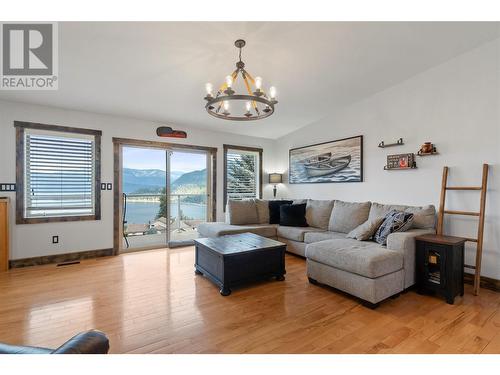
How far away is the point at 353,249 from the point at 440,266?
2.86 feet

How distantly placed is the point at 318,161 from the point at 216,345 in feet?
12.7

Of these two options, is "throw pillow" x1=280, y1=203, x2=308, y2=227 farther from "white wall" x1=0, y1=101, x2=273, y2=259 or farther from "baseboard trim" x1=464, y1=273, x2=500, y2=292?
"white wall" x1=0, y1=101, x2=273, y2=259

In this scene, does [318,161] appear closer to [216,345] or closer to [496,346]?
[496,346]

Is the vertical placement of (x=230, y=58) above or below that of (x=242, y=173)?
above

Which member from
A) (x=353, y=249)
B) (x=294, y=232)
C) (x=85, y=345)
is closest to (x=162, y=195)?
(x=294, y=232)

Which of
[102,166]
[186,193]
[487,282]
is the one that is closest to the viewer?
[487,282]

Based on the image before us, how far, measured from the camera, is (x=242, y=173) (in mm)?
5668

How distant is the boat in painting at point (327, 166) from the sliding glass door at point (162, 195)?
7.14 feet

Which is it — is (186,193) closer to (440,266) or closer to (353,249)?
(353,249)

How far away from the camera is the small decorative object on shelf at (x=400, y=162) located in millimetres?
3432

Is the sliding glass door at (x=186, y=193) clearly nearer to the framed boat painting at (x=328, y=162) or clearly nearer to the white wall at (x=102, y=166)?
the white wall at (x=102, y=166)

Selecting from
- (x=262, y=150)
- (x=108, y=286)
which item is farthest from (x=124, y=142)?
(x=262, y=150)

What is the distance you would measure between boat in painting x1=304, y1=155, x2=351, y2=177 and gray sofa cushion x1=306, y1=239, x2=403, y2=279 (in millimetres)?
1888
